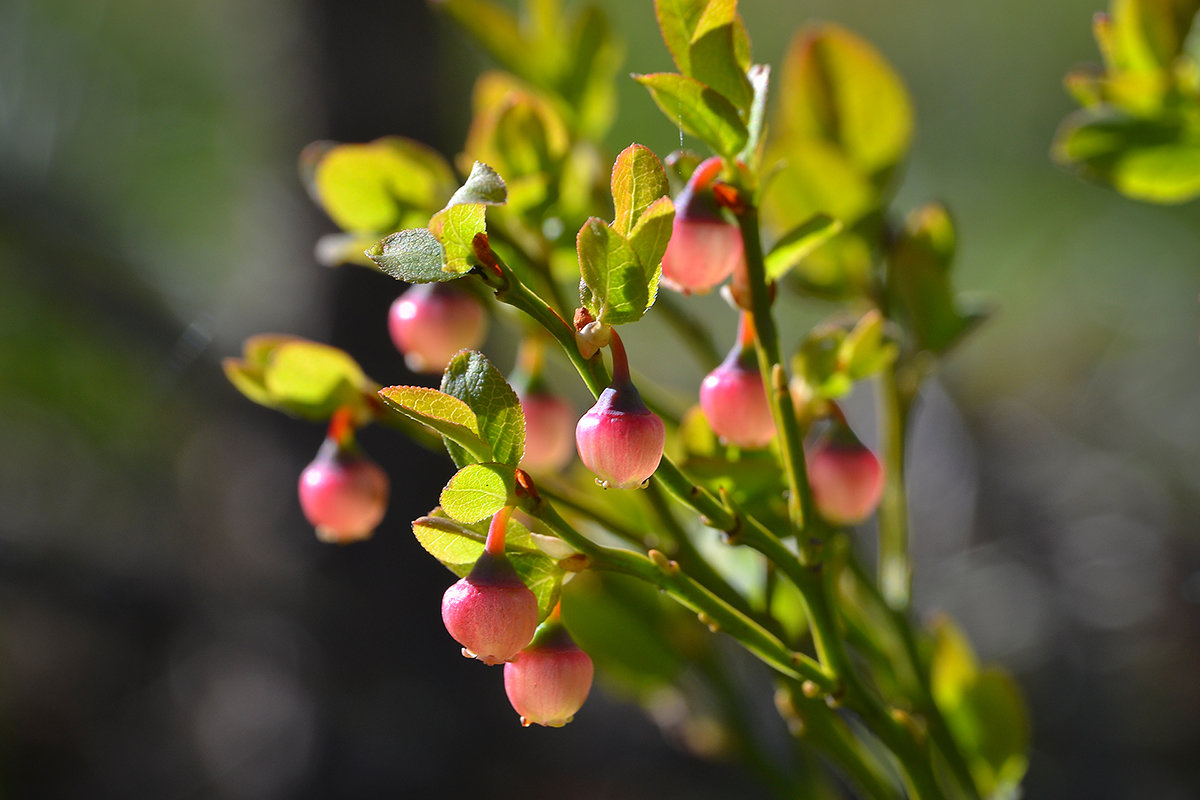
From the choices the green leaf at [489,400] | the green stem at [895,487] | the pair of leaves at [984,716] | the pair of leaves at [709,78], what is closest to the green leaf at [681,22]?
the pair of leaves at [709,78]

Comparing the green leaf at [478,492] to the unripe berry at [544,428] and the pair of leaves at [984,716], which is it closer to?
the unripe berry at [544,428]

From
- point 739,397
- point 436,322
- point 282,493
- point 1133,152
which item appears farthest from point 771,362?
point 282,493

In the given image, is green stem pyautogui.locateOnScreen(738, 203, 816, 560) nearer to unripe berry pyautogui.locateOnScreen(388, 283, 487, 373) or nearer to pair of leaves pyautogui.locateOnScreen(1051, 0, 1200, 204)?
unripe berry pyautogui.locateOnScreen(388, 283, 487, 373)

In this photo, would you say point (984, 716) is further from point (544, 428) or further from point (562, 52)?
point (562, 52)

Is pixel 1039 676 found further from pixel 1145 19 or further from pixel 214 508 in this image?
pixel 214 508

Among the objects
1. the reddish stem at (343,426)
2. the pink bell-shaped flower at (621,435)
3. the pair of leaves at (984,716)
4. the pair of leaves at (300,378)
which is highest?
Result: the pink bell-shaped flower at (621,435)
